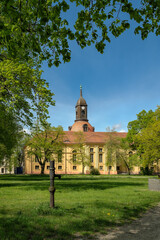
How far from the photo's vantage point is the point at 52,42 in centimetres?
667

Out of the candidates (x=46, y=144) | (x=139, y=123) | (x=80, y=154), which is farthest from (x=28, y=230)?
(x=80, y=154)

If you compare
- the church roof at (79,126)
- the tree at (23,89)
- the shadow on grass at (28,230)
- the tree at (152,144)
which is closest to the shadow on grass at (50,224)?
the shadow on grass at (28,230)

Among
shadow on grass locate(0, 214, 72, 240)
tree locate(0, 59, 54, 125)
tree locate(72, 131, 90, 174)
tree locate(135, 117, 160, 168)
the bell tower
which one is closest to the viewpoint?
shadow on grass locate(0, 214, 72, 240)

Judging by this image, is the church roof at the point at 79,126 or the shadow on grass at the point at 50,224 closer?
the shadow on grass at the point at 50,224

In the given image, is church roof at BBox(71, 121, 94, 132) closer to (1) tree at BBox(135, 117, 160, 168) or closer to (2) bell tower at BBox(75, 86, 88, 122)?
(2) bell tower at BBox(75, 86, 88, 122)

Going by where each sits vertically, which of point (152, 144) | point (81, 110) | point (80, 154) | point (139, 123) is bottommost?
point (80, 154)

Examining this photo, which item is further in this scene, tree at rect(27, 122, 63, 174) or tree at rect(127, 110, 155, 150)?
tree at rect(127, 110, 155, 150)

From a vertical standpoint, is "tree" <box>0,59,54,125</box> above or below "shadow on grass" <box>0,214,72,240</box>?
above

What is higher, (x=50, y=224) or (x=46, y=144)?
(x=46, y=144)

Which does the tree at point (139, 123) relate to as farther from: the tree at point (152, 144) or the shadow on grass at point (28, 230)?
the shadow on grass at point (28, 230)

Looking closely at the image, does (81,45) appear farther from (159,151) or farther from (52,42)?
(159,151)

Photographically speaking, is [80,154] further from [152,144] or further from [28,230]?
[28,230]

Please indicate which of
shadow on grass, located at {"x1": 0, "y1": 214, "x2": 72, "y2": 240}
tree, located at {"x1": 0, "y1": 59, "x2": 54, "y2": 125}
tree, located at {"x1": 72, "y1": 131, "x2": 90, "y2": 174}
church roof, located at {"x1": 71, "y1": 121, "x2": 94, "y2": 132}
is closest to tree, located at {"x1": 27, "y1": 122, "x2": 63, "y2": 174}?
tree, located at {"x1": 72, "y1": 131, "x2": 90, "y2": 174}

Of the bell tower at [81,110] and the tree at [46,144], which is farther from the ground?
the bell tower at [81,110]
